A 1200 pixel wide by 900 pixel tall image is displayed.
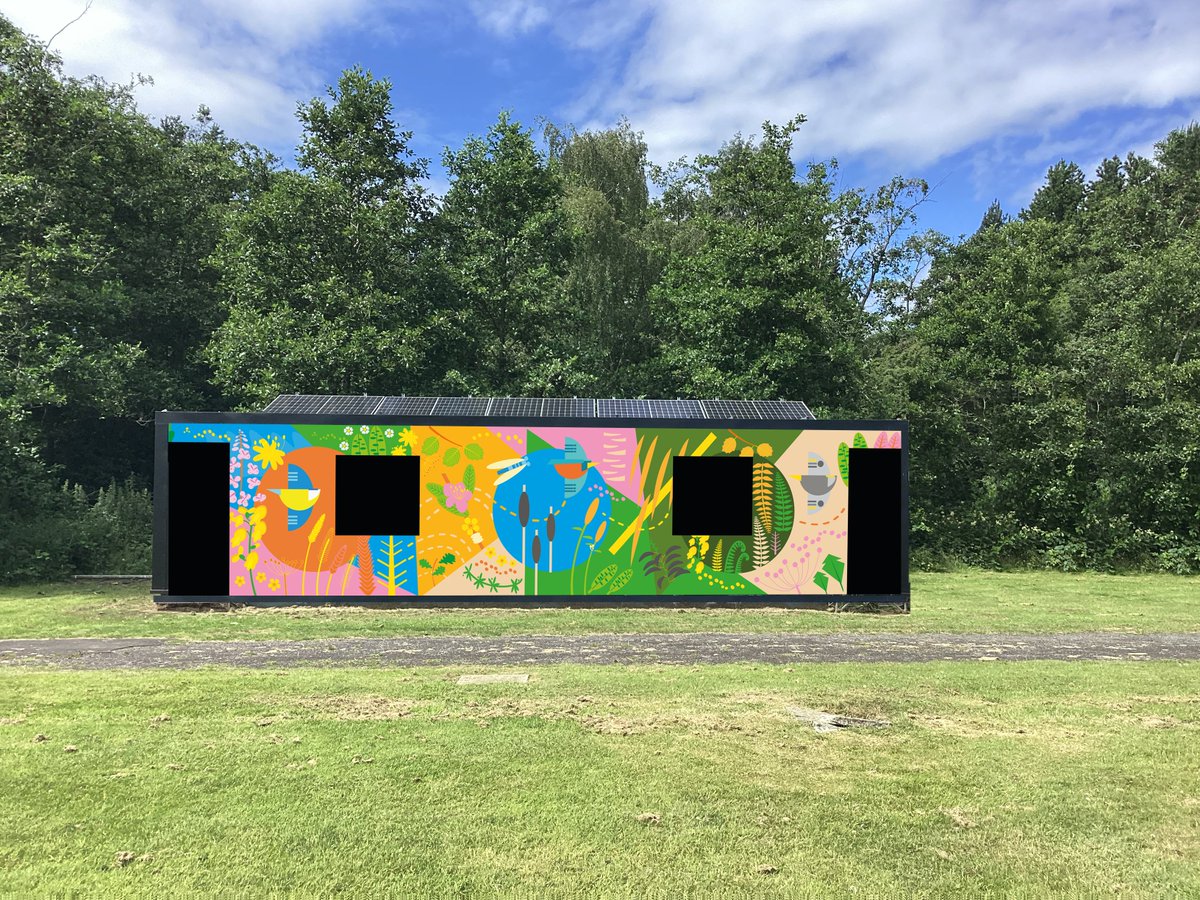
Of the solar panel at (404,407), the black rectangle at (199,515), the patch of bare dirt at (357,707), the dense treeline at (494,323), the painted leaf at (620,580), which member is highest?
the dense treeline at (494,323)

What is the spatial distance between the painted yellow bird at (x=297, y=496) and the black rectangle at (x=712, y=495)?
4.40 m

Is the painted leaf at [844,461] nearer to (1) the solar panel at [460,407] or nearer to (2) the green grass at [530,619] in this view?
(2) the green grass at [530,619]

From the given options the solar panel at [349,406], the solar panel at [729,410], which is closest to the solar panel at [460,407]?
the solar panel at [349,406]

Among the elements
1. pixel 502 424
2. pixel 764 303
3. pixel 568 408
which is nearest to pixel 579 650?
pixel 502 424

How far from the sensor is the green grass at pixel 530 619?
10477mm

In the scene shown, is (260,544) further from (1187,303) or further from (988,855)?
(1187,303)

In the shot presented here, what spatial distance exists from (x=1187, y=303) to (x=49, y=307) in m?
30.5

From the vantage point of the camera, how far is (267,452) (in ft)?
29.6

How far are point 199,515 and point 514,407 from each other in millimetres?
4441

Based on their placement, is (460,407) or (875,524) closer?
(875,524)

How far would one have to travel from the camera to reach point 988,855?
4.14 meters

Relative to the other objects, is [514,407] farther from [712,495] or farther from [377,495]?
[712,495]

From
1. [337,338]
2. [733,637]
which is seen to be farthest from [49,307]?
[733,637]

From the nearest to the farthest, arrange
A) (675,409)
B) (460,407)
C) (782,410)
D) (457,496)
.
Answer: (457,496) < (460,407) < (675,409) < (782,410)
